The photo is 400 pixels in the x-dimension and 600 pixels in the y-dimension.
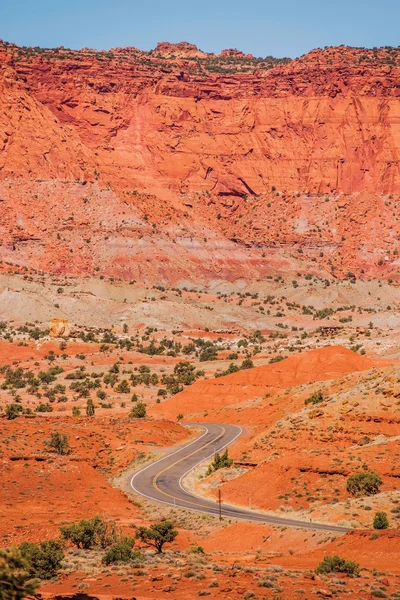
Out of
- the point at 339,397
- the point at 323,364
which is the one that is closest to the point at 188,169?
the point at 323,364

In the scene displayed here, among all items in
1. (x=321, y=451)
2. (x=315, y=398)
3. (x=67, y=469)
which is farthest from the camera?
(x=315, y=398)

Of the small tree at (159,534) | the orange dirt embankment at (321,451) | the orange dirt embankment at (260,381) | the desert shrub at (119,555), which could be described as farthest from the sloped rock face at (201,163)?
the desert shrub at (119,555)

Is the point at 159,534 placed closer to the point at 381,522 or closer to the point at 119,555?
the point at 119,555

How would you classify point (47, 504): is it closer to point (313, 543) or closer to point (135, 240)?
point (313, 543)

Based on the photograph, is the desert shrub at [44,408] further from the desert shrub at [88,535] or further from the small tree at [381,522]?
the small tree at [381,522]

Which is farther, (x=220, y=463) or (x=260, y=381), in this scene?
(x=260, y=381)

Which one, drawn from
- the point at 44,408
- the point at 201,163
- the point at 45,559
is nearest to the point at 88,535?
the point at 45,559

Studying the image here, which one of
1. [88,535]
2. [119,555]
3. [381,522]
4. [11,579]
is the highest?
[11,579]
